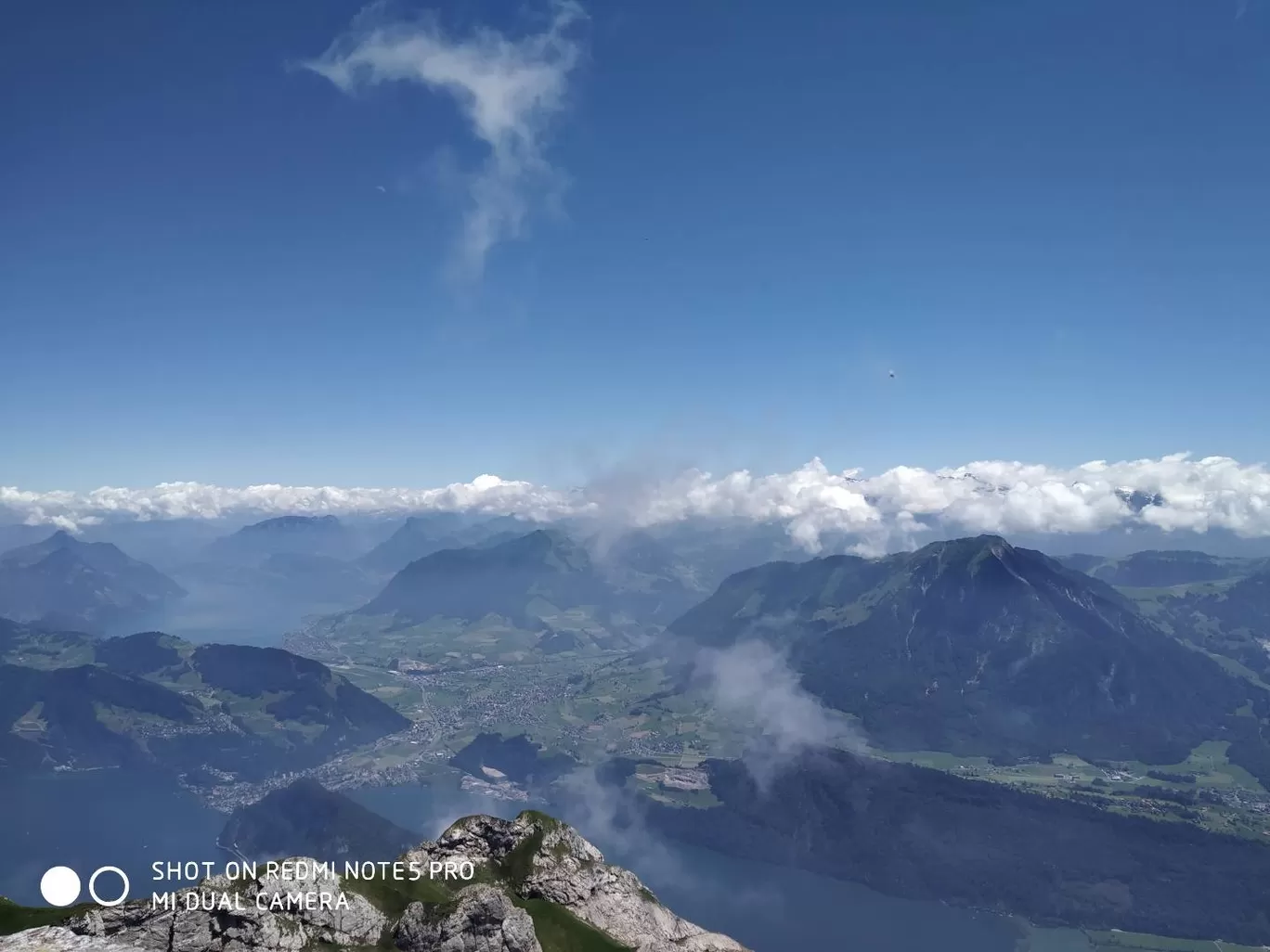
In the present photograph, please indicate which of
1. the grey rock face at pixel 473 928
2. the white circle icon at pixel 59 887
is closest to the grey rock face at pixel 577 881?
the grey rock face at pixel 473 928

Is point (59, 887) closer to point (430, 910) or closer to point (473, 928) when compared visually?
point (430, 910)

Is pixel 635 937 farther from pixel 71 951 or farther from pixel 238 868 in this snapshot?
pixel 71 951

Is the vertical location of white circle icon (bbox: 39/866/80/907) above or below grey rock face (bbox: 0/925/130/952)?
above

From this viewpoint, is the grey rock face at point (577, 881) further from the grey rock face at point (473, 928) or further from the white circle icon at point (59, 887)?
the white circle icon at point (59, 887)

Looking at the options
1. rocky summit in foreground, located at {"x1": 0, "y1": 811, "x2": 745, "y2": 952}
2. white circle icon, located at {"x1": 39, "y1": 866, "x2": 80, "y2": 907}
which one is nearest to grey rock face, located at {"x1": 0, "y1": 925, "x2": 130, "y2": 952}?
rocky summit in foreground, located at {"x1": 0, "y1": 811, "x2": 745, "y2": 952}

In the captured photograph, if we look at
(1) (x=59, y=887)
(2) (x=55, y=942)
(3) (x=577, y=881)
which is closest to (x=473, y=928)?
(3) (x=577, y=881)

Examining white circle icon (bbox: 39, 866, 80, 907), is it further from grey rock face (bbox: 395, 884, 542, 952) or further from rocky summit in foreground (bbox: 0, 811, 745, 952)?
grey rock face (bbox: 395, 884, 542, 952)
